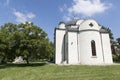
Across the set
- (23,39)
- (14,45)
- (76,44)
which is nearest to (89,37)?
(76,44)

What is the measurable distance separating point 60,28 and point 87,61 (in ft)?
33.4

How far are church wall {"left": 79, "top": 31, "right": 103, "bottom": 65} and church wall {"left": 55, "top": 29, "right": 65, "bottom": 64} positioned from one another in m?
4.65

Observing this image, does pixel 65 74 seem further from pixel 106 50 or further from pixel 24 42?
pixel 106 50

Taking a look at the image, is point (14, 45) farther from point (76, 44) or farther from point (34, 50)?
point (76, 44)

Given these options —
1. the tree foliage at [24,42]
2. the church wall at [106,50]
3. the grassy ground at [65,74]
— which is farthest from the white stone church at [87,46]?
the grassy ground at [65,74]

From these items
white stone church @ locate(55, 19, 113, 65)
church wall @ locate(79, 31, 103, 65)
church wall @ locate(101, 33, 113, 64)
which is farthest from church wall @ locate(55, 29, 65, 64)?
church wall @ locate(101, 33, 113, 64)

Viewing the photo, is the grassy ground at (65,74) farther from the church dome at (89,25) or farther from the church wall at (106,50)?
the church dome at (89,25)

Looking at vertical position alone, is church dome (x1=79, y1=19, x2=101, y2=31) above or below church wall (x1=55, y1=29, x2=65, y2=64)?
above

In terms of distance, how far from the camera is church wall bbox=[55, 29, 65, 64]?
28.9m

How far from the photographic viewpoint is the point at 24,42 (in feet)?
73.8

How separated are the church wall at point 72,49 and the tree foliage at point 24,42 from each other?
4574 millimetres

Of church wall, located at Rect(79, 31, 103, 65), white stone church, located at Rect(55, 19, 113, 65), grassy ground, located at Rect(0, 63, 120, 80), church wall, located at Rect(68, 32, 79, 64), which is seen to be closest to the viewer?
grassy ground, located at Rect(0, 63, 120, 80)

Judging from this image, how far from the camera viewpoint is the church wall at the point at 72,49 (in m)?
26.2

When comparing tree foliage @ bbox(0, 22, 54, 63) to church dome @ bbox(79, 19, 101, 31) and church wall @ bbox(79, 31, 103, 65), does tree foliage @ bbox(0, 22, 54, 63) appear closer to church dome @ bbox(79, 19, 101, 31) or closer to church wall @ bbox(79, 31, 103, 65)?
church wall @ bbox(79, 31, 103, 65)
